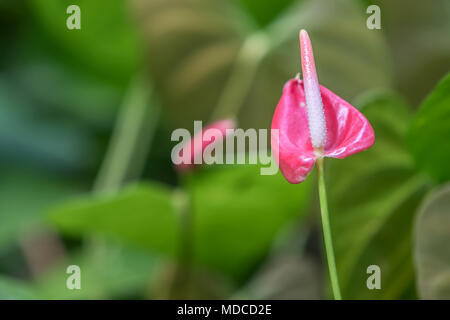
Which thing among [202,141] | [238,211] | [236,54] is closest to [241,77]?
[236,54]

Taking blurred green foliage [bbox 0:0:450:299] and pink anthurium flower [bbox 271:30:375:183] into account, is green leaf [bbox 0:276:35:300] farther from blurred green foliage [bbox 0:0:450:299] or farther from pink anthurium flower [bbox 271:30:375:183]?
pink anthurium flower [bbox 271:30:375:183]

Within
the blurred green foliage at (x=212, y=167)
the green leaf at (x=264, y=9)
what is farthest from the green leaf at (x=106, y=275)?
the green leaf at (x=264, y=9)

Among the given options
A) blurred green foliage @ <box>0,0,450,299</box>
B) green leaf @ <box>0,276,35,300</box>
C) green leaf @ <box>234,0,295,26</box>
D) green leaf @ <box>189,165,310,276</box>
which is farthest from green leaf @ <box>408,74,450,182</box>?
green leaf @ <box>234,0,295,26</box>

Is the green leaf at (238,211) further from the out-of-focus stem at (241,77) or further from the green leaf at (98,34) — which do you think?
the green leaf at (98,34)

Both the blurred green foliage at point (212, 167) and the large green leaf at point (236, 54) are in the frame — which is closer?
the blurred green foliage at point (212, 167)

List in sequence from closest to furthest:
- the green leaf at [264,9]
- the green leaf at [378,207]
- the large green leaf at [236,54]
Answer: the green leaf at [378,207], the large green leaf at [236,54], the green leaf at [264,9]

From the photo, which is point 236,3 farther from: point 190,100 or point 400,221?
point 400,221
